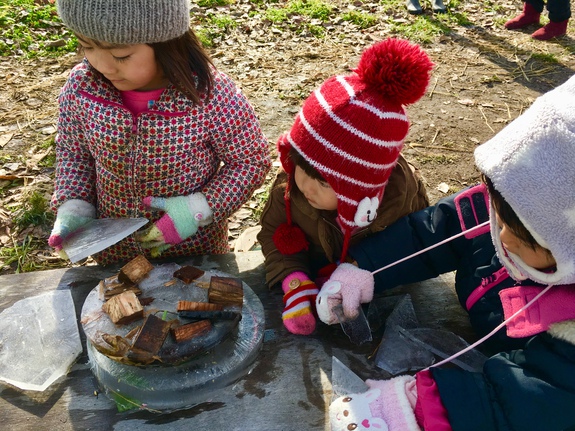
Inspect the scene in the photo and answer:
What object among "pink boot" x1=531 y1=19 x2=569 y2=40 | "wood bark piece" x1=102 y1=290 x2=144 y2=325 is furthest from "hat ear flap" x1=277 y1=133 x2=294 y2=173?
"pink boot" x1=531 y1=19 x2=569 y2=40

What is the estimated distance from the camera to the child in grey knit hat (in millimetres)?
2025

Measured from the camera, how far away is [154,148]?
2.17 meters

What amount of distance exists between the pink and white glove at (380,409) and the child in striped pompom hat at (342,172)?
0.41 metres

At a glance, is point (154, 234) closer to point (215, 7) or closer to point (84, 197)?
point (84, 197)

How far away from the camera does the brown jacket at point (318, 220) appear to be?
2.11 m

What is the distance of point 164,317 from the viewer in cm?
190

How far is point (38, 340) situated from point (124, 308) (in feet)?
1.39

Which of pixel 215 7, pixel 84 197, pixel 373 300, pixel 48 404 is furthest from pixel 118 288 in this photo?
pixel 215 7

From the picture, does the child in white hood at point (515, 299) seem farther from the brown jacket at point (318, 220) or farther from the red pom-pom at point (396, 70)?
the red pom-pom at point (396, 70)

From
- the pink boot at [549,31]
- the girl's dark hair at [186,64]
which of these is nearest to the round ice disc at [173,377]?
the girl's dark hair at [186,64]

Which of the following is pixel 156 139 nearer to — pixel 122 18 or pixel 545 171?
pixel 122 18

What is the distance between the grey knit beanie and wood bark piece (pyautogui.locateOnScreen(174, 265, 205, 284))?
31.0 inches

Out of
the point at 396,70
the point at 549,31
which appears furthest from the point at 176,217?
the point at 549,31

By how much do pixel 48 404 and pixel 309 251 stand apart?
1089 millimetres
